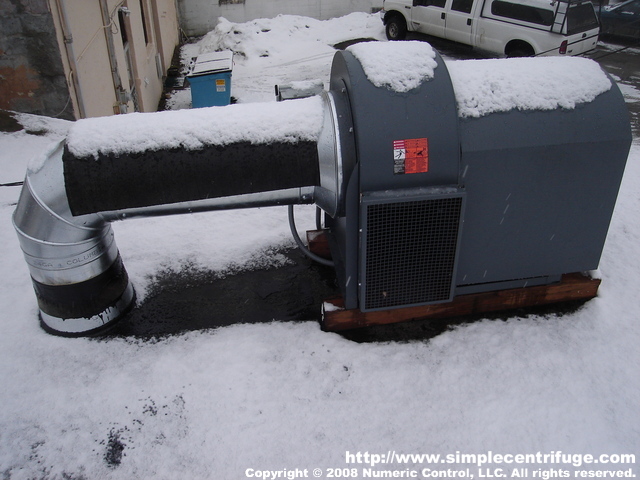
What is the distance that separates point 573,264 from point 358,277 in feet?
5.58

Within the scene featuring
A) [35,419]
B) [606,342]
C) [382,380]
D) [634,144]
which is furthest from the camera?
[634,144]

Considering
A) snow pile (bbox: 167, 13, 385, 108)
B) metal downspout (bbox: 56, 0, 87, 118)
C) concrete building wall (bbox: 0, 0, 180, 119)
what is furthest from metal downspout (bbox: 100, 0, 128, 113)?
snow pile (bbox: 167, 13, 385, 108)

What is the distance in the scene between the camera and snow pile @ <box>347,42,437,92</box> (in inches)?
130

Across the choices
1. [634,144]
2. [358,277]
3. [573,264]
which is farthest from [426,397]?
[634,144]

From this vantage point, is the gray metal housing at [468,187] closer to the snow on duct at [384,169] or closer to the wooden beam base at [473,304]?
the snow on duct at [384,169]

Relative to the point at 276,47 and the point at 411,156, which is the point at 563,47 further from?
the point at 411,156

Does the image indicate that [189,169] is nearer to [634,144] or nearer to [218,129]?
[218,129]

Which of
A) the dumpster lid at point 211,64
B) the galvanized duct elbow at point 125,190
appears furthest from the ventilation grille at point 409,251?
the dumpster lid at point 211,64

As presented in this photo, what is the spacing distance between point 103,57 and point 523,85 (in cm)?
580

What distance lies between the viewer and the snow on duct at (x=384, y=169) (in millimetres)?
3242

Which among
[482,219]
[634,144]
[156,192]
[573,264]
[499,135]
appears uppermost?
[499,135]

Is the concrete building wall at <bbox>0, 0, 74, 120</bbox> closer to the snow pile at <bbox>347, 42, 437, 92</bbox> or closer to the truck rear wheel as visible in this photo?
the snow pile at <bbox>347, 42, 437, 92</bbox>

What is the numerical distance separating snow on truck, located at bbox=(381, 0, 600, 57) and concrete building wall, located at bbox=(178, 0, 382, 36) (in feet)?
14.9

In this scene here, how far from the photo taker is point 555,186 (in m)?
3.56
